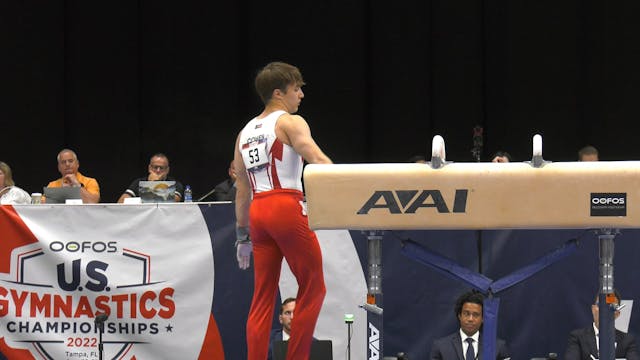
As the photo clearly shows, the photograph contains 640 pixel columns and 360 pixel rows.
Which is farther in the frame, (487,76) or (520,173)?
(487,76)

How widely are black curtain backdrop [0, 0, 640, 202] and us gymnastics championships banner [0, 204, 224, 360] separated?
3.57m

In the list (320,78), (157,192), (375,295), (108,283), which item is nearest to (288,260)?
(375,295)

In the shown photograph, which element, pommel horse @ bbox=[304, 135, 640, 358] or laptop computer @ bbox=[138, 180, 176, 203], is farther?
laptop computer @ bbox=[138, 180, 176, 203]

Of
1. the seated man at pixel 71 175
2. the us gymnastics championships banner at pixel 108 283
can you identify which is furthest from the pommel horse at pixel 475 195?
the seated man at pixel 71 175

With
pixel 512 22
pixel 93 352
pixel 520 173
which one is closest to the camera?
pixel 520 173

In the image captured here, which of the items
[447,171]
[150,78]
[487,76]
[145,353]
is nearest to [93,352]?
[145,353]

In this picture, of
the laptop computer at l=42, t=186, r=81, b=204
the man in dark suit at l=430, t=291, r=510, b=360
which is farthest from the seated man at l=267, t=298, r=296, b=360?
the laptop computer at l=42, t=186, r=81, b=204

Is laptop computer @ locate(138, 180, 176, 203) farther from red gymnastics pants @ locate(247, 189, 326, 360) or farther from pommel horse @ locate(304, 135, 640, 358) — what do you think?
pommel horse @ locate(304, 135, 640, 358)

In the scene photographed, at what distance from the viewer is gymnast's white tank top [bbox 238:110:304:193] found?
15.5 ft

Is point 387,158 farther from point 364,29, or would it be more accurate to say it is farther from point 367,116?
point 364,29

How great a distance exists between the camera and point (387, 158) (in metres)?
10.8

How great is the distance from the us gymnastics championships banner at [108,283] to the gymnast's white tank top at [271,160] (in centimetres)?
256

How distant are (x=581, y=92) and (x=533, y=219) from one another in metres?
6.50

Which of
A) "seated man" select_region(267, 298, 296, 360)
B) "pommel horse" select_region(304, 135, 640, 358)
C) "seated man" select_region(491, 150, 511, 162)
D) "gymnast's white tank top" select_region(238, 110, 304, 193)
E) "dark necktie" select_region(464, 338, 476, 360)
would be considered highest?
"seated man" select_region(491, 150, 511, 162)
